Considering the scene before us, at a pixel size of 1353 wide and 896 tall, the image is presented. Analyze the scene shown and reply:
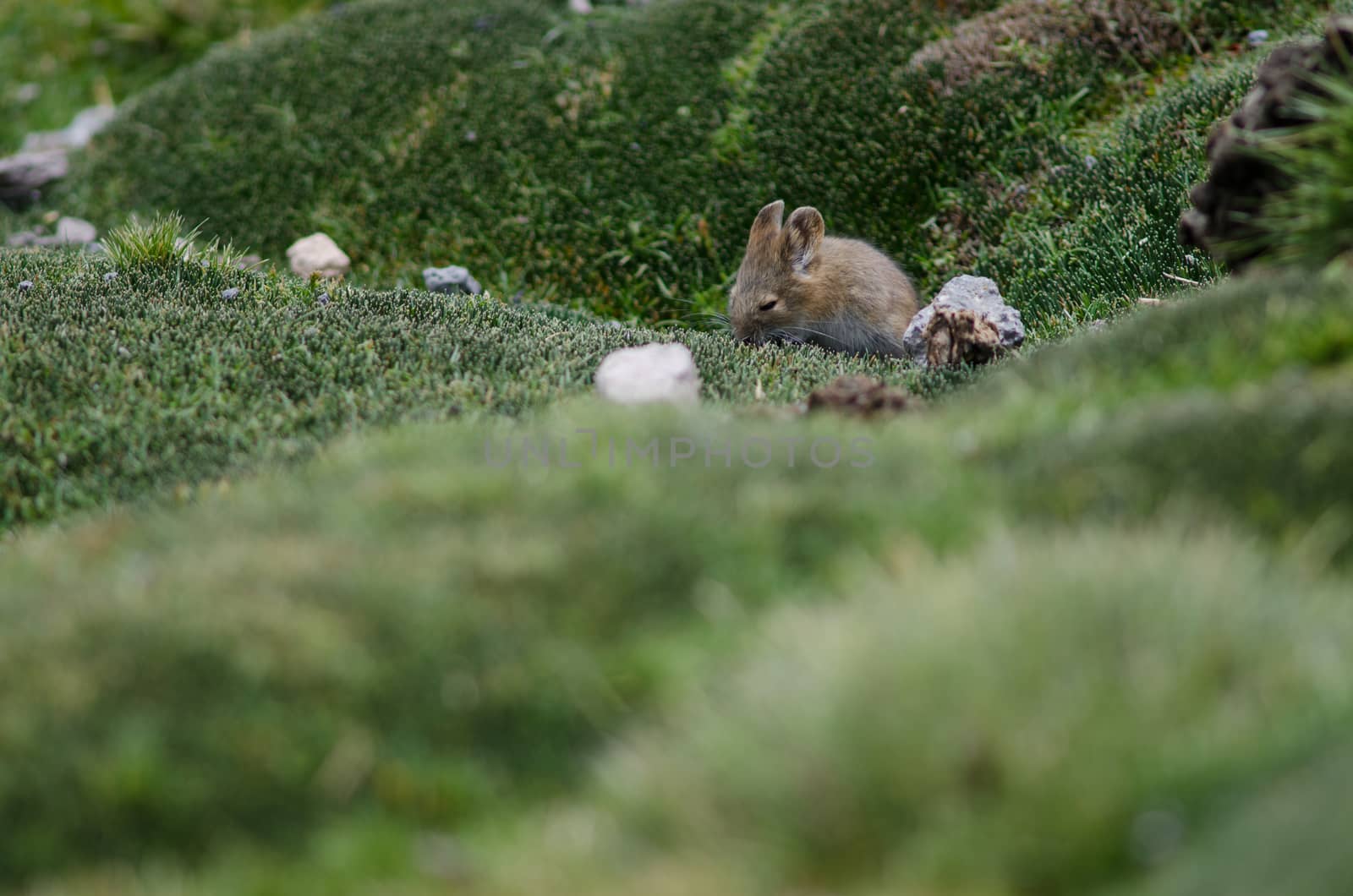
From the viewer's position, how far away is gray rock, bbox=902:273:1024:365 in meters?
8.09

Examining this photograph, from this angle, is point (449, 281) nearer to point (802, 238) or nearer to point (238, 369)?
point (802, 238)

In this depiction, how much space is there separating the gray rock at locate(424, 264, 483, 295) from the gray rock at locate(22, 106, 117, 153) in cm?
799

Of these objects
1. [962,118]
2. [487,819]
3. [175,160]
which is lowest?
[175,160]

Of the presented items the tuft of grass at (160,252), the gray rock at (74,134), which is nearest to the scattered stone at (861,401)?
the tuft of grass at (160,252)

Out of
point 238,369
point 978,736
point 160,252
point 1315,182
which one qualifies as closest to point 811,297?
point 1315,182

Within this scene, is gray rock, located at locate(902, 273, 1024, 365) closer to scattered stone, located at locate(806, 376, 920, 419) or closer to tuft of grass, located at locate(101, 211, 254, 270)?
scattered stone, located at locate(806, 376, 920, 419)

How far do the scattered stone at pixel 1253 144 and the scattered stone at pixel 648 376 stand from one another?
9.77 ft

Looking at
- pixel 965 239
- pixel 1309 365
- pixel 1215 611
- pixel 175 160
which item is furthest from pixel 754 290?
pixel 175 160

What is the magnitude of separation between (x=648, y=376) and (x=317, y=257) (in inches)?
261

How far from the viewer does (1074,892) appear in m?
2.68

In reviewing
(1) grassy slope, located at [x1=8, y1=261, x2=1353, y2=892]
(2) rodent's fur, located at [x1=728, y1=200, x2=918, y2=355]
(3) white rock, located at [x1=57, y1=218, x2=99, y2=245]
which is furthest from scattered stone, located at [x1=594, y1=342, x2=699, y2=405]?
(3) white rock, located at [x1=57, y1=218, x2=99, y2=245]

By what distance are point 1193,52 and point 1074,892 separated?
35.8 ft

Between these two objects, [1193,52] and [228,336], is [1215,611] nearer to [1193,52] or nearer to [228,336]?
[228,336]

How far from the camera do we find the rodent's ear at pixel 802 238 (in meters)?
9.26
